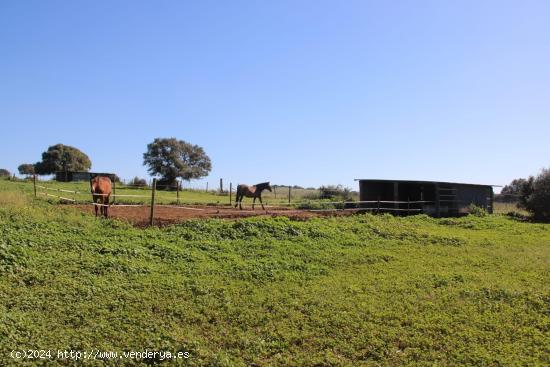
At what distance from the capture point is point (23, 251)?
778 centimetres

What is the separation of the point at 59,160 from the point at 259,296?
2497 inches

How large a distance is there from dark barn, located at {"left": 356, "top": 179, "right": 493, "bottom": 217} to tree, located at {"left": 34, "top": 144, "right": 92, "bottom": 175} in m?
51.1

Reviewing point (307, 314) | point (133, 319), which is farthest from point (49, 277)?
point (307, 314)

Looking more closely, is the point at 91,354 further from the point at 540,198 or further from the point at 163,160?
the point at 163,160

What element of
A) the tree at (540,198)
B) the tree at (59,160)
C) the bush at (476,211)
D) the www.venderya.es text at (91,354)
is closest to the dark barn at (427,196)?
the bush at (476,211)

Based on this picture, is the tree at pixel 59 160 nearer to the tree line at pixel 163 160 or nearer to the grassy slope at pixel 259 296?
the tree line at pixel 163 160

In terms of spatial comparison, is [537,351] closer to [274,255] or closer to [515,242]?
[274,255]

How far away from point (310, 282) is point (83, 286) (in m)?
3.96

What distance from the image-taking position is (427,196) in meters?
25.0

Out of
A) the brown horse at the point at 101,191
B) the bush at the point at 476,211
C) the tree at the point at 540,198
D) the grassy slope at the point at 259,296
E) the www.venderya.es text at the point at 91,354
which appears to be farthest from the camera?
the tree at the point at 540,198

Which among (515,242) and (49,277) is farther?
(515,242)

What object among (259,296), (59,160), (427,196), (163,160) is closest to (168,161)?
(163,160)

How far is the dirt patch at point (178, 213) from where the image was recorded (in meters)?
13.3

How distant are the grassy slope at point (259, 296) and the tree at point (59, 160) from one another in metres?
56.7
